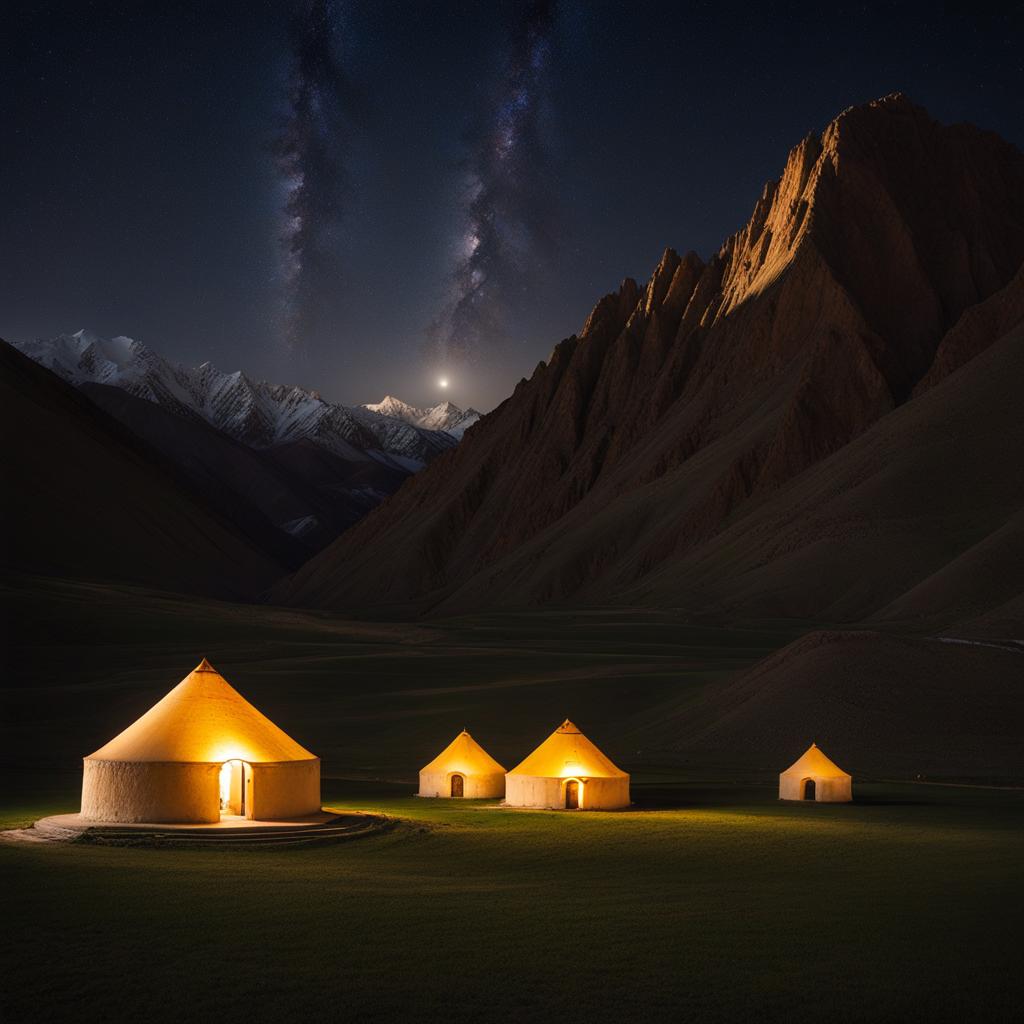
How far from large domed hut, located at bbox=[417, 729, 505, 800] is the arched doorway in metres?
4.07

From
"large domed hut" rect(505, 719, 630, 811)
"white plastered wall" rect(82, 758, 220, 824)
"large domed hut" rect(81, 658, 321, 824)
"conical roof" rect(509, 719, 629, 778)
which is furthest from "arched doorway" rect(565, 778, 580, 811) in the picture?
"white plastered wall" rect(82, 758, 220, 824)

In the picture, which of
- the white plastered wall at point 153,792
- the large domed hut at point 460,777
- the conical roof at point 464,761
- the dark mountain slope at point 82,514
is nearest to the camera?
the white plastered wall at point 153,792

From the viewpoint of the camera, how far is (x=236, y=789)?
107ft

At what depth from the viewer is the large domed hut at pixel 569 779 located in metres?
37.8

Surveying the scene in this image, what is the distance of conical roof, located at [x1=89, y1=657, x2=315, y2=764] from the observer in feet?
101

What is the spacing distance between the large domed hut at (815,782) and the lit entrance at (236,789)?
1526cm

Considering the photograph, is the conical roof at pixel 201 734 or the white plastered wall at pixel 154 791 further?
the conical roof at pixel 201 734

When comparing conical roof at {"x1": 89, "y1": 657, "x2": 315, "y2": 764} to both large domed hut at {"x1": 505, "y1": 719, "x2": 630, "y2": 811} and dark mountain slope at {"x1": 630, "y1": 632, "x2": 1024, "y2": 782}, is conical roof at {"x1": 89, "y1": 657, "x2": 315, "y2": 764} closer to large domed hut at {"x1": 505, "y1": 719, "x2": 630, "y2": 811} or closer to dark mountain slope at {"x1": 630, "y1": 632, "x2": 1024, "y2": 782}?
large domed hut at {"x1": 505, "y1": 719, "x2": 630, "y2": 811}

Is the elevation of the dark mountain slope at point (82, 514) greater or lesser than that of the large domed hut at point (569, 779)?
greater

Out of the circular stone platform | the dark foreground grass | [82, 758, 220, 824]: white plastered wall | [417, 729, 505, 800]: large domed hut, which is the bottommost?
the dark foreground grass

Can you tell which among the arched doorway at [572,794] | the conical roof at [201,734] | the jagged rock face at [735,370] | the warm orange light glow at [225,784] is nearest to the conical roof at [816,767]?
the arched doorway at [572,794]

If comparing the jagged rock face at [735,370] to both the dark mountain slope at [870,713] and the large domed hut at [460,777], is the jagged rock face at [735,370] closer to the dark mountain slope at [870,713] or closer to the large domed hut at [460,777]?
the dark mountain slope at [870,713]

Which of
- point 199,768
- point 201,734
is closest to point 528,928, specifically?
point 199,768

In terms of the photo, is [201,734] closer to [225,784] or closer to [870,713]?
[225,784]
